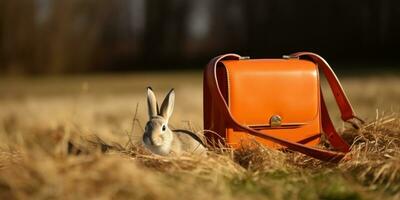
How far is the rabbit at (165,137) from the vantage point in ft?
12.1

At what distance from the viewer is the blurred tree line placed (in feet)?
70.6

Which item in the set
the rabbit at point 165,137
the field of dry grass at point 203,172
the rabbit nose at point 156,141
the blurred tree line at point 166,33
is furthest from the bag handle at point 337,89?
the blurred tree line at point 166,33

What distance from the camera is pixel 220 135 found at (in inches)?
160

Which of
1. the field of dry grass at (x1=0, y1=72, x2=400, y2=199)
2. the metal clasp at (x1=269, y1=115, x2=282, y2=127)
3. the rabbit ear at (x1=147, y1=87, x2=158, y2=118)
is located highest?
the rabbit ear at (x1=147, y1=87, x2=158, y2=118)

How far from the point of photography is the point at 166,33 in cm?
2592

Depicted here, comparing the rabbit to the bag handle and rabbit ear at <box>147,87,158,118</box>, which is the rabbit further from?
the bag handle

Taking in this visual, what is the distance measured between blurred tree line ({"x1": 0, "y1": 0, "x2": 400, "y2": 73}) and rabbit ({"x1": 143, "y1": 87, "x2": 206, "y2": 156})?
17560mm

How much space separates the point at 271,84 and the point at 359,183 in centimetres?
103

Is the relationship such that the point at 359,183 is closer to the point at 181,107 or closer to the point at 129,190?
the point at 129,190

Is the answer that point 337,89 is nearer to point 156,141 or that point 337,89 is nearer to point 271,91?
point 271,91

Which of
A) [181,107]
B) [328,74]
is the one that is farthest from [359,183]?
[181,107]

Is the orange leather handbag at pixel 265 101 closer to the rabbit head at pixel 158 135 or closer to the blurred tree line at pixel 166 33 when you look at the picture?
the rabbit head at pixel 158 135

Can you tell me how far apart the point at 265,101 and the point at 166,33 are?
21985 millimetres

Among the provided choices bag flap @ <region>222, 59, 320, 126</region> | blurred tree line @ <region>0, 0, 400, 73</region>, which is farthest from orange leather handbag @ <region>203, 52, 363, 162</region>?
blurred tree line @ <region>0, 0, 400, 73</region>
